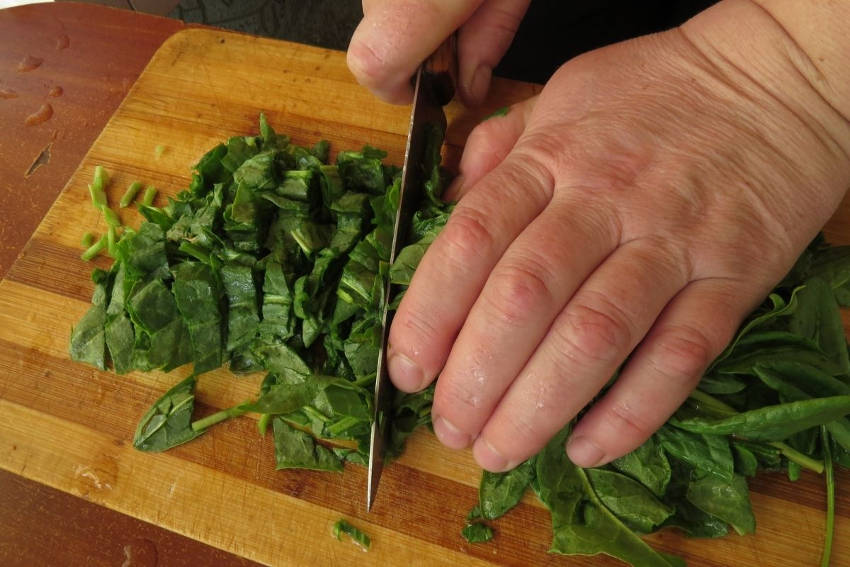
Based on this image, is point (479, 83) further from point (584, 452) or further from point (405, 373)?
point (584, 452)

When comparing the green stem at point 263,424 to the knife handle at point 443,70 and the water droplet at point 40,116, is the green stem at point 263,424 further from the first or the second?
the water droplet at point 40,116

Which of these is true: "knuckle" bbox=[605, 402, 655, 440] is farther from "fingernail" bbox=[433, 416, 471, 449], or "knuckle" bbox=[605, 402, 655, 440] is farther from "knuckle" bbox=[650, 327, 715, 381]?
"fingernail" bbox=[433, 416, 471, 449]

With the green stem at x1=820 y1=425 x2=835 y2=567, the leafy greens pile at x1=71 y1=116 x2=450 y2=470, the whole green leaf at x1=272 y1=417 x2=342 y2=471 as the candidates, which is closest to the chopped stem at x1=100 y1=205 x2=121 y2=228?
the leafy greens pile at x1=71 y1=116 x2=450 y2=470

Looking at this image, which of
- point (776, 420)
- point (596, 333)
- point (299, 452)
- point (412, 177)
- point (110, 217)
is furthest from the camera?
point (110, 217)

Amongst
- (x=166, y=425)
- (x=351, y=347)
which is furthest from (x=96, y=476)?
(x=351, y=347)

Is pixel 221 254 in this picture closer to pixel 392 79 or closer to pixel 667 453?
pixel 392 79

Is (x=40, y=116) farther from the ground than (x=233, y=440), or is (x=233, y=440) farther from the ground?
(x=40, y=116)
